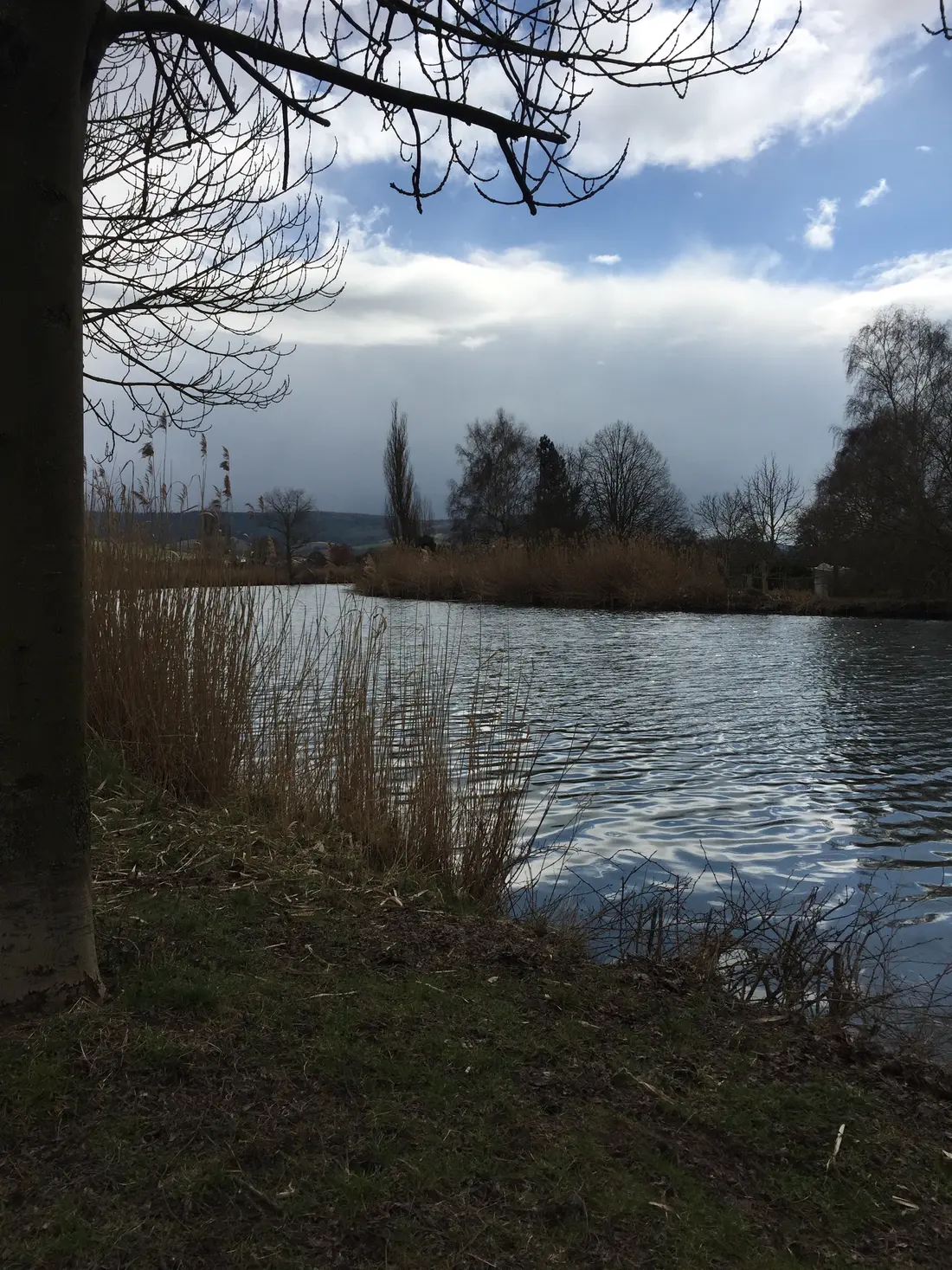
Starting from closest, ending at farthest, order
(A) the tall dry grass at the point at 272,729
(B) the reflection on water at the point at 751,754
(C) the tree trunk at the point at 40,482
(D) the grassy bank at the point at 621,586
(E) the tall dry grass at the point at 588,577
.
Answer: (C) the tree trunk at the point at 40,482 < (A) the tall dry grass at the point at 272,729 < (B) the reflection on water at the point at 751,754 < (D) the grassy bank at the point at 621,586 < (E) the tall dry grass at the point at 588,577

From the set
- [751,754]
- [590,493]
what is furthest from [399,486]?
[751,754]

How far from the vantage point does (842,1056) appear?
263cm

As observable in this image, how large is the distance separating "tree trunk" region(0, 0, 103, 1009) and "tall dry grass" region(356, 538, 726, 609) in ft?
75.9

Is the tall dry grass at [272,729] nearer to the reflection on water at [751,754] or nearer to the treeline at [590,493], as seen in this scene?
the reflection on water at [751,754]

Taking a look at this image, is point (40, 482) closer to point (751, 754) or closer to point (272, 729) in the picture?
point (272, 729)

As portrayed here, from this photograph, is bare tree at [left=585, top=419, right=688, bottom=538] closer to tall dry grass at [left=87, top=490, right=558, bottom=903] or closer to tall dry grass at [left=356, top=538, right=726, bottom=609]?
tall dry grass at [left=356, top=538, right=726, bottom=609]

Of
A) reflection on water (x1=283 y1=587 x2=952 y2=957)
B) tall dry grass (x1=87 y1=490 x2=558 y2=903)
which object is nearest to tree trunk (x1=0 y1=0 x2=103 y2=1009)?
tall dry grass (x1=87 y1=490 x2=558 y2=903)

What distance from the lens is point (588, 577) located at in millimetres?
27031

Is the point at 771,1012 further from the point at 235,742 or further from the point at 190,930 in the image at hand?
the point at 235,742

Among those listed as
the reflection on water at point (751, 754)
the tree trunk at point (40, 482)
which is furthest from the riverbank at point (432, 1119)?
the reflection on water at point (751, 754)

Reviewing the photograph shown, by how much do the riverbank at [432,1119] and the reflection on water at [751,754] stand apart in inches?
A: 97.6

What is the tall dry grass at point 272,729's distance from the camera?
4516 mm

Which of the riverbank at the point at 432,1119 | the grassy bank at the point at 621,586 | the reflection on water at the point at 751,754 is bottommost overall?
the reflection on water at the point at 751,754

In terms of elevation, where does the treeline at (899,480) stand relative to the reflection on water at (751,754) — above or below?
above
